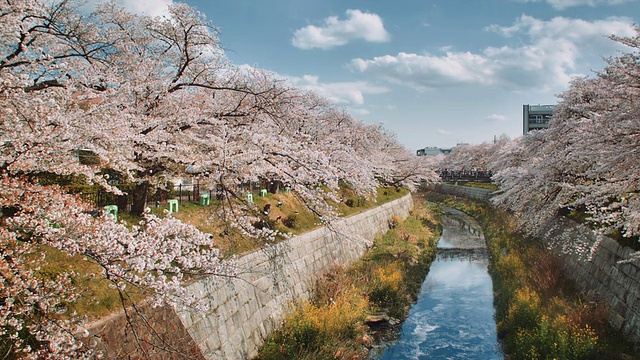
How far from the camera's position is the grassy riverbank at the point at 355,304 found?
10.3 m

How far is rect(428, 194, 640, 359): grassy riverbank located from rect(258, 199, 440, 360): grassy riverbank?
3455 mm

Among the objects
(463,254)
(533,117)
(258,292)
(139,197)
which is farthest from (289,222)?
(533,117)

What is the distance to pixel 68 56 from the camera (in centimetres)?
876

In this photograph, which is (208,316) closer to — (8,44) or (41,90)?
(41,90)

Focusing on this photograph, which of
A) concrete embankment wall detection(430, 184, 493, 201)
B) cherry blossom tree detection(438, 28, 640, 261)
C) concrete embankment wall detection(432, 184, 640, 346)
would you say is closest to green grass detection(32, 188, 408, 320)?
cherry blossom tree detection(438, 28, 640, 261)

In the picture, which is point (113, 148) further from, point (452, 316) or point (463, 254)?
point (463, 254)

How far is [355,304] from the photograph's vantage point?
13.3m

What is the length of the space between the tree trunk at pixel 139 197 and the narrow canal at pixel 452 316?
7.65 meters

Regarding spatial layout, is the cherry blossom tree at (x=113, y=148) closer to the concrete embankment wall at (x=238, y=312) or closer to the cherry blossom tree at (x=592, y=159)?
the concrete embankment wall at (x=238, y=312)

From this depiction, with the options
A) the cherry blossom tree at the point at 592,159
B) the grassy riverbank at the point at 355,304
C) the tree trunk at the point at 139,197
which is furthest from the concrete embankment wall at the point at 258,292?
the cherry blossom tree at the point at 592,159

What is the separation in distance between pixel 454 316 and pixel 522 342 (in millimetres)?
4611

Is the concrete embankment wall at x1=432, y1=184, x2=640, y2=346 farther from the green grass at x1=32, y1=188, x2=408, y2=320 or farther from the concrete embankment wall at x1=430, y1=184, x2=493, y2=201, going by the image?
the concrete embankment wall at x1=430, y1=184, x2=493, y2=201

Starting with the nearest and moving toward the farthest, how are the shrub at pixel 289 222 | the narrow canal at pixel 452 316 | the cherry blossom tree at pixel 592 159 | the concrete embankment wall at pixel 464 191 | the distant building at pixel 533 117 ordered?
the cherry blossom tree at pixel 592 159 → the narrow canal at pixel 452 316 → the shrub at pixel 289 222 → the concrete embankment wall at pixel 464 191 → the distant building at pixel 533 117

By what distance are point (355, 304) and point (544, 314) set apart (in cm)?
528
